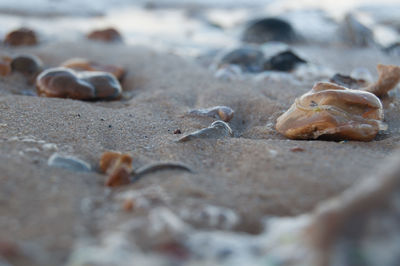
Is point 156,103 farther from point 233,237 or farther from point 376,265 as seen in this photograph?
point 376,265

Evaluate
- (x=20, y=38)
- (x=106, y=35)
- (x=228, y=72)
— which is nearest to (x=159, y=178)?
(x=228, y=72)

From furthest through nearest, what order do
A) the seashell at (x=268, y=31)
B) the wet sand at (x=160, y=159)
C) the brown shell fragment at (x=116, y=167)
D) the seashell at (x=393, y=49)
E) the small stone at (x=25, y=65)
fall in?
the seashell at (x=268, y=31) < the seashell at (x=393, y=49) < the small stone at (x=25, y=65) < the brown shell fragment at (x=116, y=167) < the wet sand at (x=160, y=159)

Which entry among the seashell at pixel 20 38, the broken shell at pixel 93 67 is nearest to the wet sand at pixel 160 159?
the broken shell at pixel 93 67

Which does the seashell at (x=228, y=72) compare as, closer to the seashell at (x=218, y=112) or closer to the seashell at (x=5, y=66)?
the seashell at (x=218, y=112)

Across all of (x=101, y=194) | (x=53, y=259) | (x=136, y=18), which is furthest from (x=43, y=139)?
(x=136, y=18)

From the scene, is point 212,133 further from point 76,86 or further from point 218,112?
point 76,86

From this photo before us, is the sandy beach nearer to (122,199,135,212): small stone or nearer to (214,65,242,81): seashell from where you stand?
(122,199,135,212): small stone
